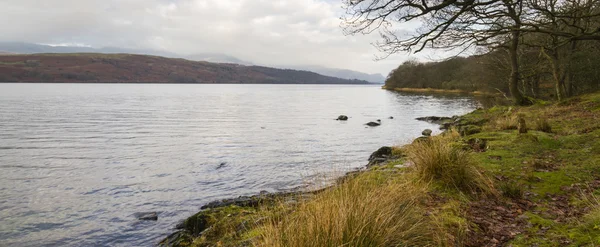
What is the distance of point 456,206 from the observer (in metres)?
5.67

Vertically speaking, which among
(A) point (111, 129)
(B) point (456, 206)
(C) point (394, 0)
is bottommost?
(A) point (111, 129)

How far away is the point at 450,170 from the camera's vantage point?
673 cm

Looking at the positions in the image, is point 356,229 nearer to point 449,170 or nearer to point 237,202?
point 449,170

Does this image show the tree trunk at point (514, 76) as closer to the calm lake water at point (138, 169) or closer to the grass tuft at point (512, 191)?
the calm lake water at point (138, 169)

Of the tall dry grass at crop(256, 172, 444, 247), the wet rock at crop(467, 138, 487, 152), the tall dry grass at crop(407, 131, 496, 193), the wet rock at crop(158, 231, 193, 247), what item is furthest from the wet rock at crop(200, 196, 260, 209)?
the wet rock at crop(467, 138, 487, 152)

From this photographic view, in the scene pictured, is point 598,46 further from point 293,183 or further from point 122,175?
point 122,175

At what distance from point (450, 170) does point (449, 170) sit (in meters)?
0.02

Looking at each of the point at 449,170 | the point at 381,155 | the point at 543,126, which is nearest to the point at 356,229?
the point at 449,170

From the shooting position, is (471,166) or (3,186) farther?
(3,186)

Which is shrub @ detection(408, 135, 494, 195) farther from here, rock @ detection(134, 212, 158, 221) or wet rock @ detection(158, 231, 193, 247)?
rock @ detection(134, 212, 158, 221)

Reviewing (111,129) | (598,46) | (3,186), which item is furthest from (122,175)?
(598,46)

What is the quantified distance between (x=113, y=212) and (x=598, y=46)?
28.6 metres

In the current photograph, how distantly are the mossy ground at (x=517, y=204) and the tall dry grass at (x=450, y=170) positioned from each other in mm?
151

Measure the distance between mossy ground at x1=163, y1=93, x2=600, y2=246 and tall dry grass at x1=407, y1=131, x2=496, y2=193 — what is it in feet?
0.49
